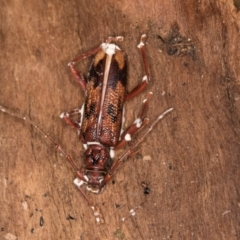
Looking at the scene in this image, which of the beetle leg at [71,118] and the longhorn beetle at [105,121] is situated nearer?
the longhorn beetle at [105,121]

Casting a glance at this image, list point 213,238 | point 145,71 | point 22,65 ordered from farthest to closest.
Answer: point 22,65, point 145,71, point 213,238

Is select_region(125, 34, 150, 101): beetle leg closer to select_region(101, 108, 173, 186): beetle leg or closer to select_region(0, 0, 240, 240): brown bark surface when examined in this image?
select_region(0, 0, 240, 240): brown bark surface

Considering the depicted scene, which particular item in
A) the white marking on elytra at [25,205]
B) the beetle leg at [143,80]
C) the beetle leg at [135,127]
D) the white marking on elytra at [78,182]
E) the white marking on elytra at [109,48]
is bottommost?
the white marking on elytra at [25,205]

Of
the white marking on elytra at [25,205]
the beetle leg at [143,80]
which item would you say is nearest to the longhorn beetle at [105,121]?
the beetle leg at [143,80]

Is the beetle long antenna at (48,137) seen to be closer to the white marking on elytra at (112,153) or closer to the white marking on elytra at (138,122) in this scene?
the white marking on elytra at (112,153)

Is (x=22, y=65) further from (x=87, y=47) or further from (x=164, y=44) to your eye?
(x=164, y=44)

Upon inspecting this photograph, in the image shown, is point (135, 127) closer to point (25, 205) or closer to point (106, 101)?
point (106, 101)

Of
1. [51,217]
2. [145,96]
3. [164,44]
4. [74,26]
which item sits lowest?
[51,217]

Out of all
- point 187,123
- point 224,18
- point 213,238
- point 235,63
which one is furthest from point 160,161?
point 224,18
